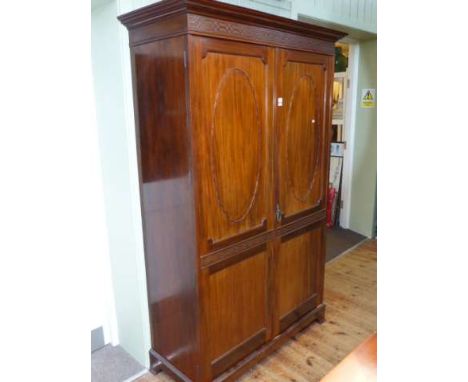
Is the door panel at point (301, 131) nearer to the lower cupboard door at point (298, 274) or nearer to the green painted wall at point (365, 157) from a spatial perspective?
the lower cupboard door at point (298, 274)

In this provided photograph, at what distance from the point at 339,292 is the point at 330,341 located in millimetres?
721

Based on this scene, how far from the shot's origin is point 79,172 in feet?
1.55

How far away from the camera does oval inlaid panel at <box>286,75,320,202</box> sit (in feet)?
6.59

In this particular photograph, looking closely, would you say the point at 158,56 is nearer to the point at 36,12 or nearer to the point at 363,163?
the point at 36,12

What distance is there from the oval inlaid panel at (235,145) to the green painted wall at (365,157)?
8.01ft

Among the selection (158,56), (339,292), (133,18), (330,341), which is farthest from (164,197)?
(339,292)

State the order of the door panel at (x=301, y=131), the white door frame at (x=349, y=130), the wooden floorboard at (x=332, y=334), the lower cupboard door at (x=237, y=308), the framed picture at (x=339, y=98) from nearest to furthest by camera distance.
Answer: the lower cupboard door at (x=237, y=308) < the door panel at (x=301, y=131) < the wooden floorboard at (x=332, y=334) < the white door frame at (x=349, y=130) < the framed picture at (x=339, y=98)

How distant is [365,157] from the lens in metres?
4.00

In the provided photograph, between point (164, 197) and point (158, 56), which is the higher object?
point (158, 56)

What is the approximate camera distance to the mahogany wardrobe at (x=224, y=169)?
1557mm

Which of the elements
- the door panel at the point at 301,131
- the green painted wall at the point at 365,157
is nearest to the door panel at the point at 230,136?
the door panel at the point at 301,131

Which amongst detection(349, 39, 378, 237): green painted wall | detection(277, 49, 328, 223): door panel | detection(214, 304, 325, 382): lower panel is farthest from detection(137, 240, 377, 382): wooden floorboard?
detection(277, 49, 328, 223): door panel

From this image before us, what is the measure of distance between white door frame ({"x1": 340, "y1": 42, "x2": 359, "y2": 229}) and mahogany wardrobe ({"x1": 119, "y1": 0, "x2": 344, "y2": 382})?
6.39 ft

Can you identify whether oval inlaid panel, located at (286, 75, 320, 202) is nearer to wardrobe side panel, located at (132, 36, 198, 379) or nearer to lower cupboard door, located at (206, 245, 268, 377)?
lower cupboard door, located at (206, 245, 268, 377)
